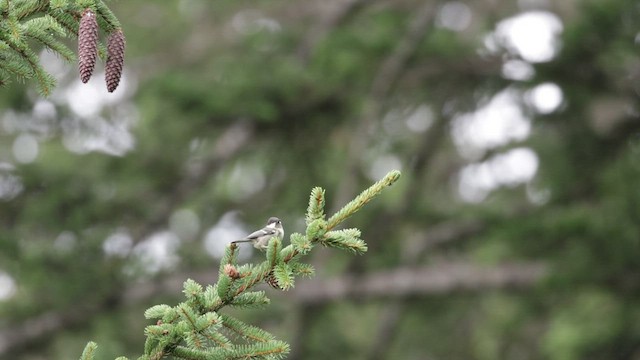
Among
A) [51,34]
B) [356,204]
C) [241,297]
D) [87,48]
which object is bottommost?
[241,297]

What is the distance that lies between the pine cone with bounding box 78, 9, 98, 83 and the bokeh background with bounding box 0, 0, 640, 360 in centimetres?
432

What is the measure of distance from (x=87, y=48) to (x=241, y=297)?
0.81m

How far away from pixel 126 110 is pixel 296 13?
2.11 m

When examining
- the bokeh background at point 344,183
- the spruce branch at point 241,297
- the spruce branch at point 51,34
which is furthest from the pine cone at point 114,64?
the bokeh background at point 344,183

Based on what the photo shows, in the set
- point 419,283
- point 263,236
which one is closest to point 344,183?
point 419,283

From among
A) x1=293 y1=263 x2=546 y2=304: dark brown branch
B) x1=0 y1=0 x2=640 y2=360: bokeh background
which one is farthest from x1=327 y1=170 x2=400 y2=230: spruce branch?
x1=293 y1=263 x2=546 y2=304: dark brown branch

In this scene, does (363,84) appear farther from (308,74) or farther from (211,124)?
(211,124)

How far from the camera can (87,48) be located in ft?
8.86

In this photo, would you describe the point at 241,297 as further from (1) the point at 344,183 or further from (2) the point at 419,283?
(2) the point at 419,283

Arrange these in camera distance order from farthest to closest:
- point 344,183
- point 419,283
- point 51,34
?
1. point 419,283
2. point 344,183
3. point 51,34

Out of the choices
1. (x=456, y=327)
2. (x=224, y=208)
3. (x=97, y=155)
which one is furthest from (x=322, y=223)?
(x=456, y=327)

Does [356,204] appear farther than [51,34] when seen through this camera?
No

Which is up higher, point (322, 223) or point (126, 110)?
point (126, 110)

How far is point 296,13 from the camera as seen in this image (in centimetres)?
1039
